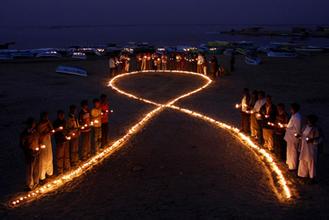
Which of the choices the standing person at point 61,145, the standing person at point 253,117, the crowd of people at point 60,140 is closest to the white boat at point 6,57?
the crowd of people at point 60,140

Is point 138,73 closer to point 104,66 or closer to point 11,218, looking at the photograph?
point 104,66

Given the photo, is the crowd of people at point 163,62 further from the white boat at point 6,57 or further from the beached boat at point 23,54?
the beached boat at point 23,54

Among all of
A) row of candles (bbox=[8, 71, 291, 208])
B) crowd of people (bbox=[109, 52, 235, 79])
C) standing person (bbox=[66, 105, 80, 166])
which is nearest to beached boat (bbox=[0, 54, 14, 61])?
crowd of people (bbox=[109, 52, 235, 79])

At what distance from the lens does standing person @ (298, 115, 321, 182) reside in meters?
8.61

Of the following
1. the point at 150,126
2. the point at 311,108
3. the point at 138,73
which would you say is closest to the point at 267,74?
the point at 138,73

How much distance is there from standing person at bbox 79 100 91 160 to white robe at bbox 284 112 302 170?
5126mm

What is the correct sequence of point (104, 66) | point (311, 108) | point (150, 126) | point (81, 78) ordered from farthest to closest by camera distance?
1. point (104, 66)
2. point (81, 78)
3. point (311, 108)
4. point (150, 126)

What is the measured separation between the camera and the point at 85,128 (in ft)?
33.6

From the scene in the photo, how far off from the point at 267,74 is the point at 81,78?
13166mm

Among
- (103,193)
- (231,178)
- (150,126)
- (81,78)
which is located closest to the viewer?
(103,193)

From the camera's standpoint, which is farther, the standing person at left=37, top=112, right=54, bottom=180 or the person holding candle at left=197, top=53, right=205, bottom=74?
the person holding candle at left=197, top=53, right=205, bottom=74

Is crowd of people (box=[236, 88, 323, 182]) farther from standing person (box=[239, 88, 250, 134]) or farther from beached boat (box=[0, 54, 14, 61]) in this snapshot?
beached boat (box=[0, 54, 14, 61])

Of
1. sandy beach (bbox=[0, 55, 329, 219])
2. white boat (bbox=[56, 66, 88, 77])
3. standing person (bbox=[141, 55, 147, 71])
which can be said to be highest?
standing person (bbox=[141, 55, 147, 71])

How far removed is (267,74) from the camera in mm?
27875
